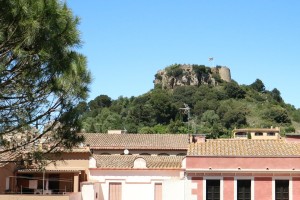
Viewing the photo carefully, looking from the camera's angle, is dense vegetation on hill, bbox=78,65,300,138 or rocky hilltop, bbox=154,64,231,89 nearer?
dense vegetation on hill, bbox=78,65,300,138

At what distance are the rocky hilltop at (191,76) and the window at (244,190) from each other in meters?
119

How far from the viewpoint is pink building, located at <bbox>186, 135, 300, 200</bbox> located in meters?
28.1

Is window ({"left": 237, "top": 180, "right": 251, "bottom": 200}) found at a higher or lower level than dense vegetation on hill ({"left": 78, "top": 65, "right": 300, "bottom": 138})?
lower

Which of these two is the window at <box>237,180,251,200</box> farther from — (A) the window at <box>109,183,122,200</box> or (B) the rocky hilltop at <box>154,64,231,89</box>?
(B) the rocky hilltop at <box>154,64,231,89</box>

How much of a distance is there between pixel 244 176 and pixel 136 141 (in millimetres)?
27410

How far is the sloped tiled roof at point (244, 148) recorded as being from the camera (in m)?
29.0

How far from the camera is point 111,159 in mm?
38281

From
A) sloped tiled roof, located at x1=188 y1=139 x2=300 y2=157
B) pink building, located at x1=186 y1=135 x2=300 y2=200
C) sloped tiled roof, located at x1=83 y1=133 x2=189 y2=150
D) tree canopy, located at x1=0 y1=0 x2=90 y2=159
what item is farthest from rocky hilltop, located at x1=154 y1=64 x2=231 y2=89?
tree canopy, located at x1=0 y1=0 x2=90 y2=159

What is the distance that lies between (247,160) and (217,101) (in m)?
104

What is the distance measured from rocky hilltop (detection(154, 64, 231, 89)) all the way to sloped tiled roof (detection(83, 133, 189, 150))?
91.3 m

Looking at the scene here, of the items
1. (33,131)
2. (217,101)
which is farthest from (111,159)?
(217,101)

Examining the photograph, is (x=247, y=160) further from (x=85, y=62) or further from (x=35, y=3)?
(x=35, y=3)

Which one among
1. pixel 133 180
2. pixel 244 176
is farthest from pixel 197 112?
pixel 244 176

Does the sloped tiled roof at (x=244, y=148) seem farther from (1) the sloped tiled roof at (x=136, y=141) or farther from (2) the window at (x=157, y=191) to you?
(1) the sloped tiled roof at (x=136, y=141)
